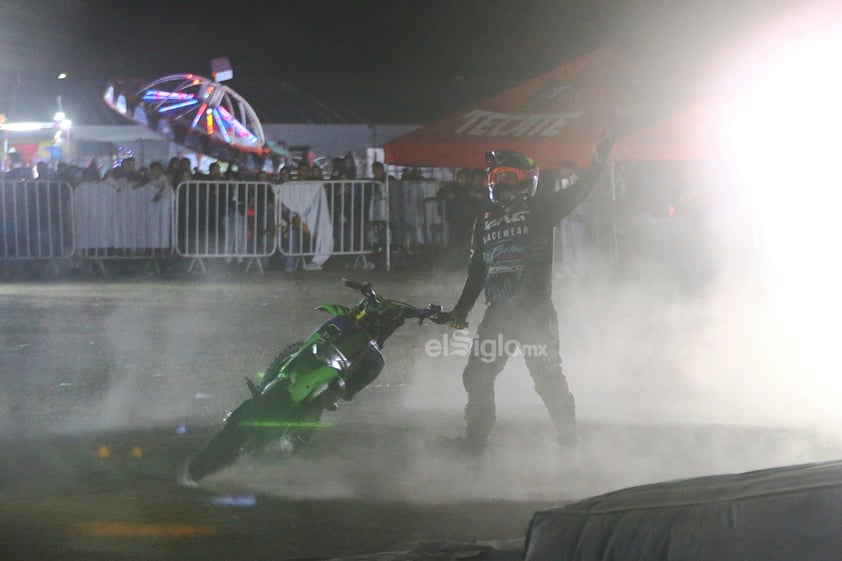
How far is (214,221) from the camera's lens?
17234 millimetres

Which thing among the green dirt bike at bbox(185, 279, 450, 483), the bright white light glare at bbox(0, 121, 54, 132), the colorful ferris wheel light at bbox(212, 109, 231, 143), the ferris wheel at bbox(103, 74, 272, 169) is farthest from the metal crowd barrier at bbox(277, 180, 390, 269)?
the green dirt bike at bbox(185, 279, 450, 483)

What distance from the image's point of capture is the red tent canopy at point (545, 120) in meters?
15.9

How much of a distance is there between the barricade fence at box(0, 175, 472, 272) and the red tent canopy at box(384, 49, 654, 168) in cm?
168

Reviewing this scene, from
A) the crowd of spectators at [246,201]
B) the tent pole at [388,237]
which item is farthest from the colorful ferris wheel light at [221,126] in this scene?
the tent pole at [388,237]

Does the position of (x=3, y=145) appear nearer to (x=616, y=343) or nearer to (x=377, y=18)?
(x=377, y=18)

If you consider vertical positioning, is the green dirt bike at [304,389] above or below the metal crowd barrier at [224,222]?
below

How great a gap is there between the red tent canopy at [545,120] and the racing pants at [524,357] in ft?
Result: 32.0

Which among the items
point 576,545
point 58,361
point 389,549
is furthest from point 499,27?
point 576,545

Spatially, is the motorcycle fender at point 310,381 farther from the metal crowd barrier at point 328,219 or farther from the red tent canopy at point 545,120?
the metal crowd barrier at point 328,219

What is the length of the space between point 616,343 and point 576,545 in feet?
28.9

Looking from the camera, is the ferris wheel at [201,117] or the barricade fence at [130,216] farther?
the ferris wheel at [201,117]

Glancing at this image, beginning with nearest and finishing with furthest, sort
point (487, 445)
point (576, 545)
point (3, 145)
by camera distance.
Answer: point (576, 545) → point (487, 445) → point (3, 145)

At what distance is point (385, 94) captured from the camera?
28.1m

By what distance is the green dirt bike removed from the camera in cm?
545
